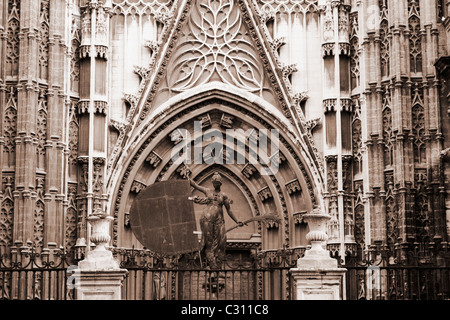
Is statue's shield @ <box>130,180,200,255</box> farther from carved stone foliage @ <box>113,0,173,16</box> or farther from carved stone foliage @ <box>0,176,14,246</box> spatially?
carved stone foliage @ <box>113,0,173,16</box>

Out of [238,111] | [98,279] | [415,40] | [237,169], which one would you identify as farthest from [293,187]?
[98,279]

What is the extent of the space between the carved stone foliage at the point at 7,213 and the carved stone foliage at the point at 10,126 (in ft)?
1.46

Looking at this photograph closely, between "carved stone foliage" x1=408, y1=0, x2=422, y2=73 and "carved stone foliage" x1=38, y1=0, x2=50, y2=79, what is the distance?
321 inches

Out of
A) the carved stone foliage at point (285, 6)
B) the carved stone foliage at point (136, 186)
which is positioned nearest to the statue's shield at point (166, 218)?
the carved stone foliage at point (136, 186)

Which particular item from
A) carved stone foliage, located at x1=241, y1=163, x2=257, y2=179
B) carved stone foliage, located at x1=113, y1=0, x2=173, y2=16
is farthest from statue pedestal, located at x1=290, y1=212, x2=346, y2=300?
carved stone foliage, located at x1=113, y1=0, x2=173, y2=16

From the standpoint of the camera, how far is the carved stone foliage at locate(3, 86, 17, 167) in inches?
842

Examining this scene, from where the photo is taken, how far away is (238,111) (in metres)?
23.8

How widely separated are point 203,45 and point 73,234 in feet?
18.3

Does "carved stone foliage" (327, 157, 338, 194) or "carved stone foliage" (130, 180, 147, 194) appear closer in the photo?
"carved stone foliage" (327, 157, 338, 194)
